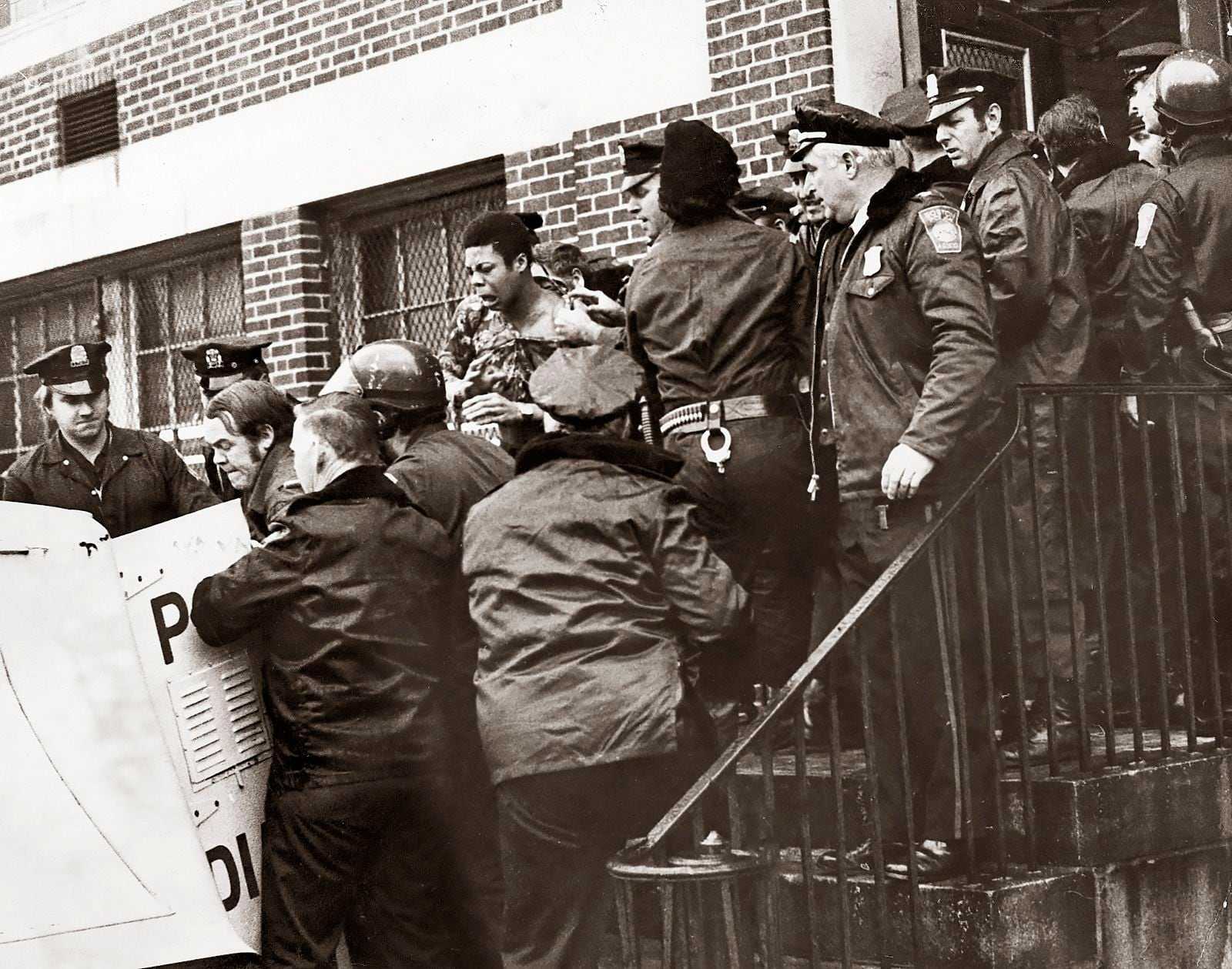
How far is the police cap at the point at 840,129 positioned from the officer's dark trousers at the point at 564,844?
1767mm

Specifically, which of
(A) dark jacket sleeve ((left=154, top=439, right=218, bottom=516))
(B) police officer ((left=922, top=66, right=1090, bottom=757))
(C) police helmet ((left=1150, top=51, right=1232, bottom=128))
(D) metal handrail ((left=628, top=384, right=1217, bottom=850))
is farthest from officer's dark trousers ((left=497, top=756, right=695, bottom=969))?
(A) dark jacket sleeve ((left=154, top=439, right=218, bottom=516))

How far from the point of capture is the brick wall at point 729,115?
690 cm

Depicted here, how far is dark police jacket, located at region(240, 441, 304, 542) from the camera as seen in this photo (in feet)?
18.1

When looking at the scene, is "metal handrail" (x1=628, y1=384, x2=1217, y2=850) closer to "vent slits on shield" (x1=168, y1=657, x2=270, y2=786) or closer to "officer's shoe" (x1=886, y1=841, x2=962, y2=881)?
"officer's shoe" (x1=886, y1=841, x2=962, y2=881)

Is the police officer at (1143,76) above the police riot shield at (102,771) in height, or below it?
above

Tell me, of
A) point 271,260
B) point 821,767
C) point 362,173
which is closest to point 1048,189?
point 821,767

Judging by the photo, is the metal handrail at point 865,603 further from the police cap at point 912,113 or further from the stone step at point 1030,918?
the police cap at point 912,113

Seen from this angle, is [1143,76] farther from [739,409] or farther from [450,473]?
[450,473]

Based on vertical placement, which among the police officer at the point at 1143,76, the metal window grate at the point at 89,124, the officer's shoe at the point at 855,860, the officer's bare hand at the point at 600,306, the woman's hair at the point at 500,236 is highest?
the metal window grate at the point at 89,124

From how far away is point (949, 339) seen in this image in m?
4.26

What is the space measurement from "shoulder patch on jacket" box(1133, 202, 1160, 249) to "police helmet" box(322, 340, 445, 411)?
2.21 meters

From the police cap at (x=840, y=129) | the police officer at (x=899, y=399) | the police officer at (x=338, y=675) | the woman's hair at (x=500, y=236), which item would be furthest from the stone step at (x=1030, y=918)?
the woman's hair at (x=500, y=236)

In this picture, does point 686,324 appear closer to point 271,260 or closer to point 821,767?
point 821,767

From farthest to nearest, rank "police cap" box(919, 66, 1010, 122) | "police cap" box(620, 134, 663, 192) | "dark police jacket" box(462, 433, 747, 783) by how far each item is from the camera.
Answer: "police cap" box(620, 134, 663, 192) < "police cap" box(919, 66, 1010, 122) < "dark police jacket" box(462, 433, 747, 783)
